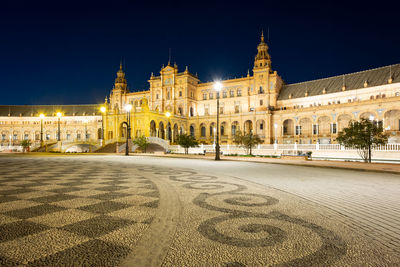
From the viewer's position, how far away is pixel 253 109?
198ft

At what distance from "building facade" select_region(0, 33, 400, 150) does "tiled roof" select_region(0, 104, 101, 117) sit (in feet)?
7.38

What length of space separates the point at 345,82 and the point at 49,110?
90.2m

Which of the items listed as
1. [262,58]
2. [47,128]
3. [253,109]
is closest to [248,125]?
[253,109]

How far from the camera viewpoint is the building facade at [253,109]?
1836 inches

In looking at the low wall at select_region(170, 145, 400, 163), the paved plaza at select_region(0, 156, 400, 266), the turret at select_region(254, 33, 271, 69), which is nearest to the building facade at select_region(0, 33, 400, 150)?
the turret at select_region(254, 33, 271, 69)

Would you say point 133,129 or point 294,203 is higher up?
point 133,129

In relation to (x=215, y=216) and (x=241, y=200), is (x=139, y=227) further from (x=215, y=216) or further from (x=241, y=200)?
(x=241, y=200)

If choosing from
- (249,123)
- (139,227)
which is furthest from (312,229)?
(249,123)

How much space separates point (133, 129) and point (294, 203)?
46.3 meters

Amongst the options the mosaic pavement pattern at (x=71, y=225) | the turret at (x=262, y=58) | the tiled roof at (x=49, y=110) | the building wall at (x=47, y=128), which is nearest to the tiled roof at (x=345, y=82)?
the turret at (x=262, y=58)

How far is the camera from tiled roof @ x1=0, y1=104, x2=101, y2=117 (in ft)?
275

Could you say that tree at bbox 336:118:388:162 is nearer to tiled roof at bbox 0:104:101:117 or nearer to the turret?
the turret

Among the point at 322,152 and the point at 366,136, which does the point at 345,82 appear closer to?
the point at 322,152

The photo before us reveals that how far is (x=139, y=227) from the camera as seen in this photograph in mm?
3777
